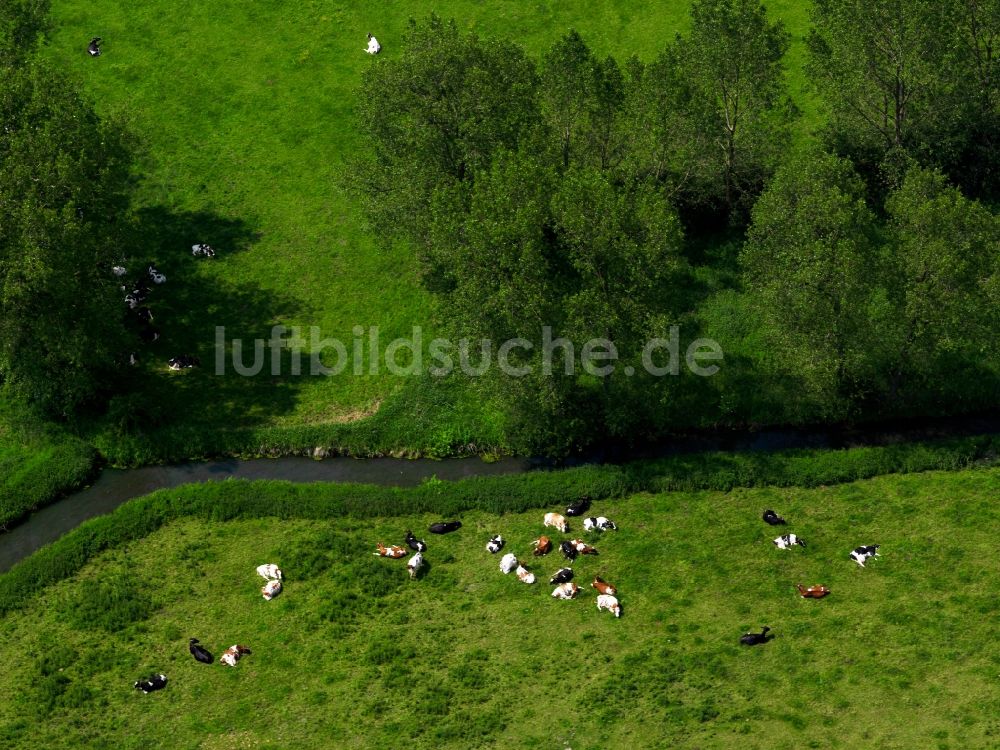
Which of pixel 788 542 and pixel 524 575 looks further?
pixel 788 542

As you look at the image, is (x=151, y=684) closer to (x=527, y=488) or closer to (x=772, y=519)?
(x=527, y=488)

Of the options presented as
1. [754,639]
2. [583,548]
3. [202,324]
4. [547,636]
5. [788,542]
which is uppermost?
[202,324]

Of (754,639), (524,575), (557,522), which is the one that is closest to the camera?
(754,639)

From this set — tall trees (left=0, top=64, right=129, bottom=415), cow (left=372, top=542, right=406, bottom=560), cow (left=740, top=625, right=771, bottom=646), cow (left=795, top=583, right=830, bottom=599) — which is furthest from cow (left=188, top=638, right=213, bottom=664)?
cow (left=795, top=583, right=830, bottom=599)

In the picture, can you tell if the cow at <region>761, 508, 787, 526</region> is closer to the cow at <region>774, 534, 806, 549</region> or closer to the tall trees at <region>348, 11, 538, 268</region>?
the cow at <region>774, 534, 806, 549</region>

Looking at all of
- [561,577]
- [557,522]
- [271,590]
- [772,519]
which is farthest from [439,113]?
[772,519]

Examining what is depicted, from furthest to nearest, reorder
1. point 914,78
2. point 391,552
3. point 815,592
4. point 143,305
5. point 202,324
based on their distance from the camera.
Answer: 1. point 143,305
2. point 202,324
3. point 914,78
4. point 391,552
5. point 815,592

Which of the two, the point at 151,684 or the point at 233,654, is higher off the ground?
the point at 233,654
